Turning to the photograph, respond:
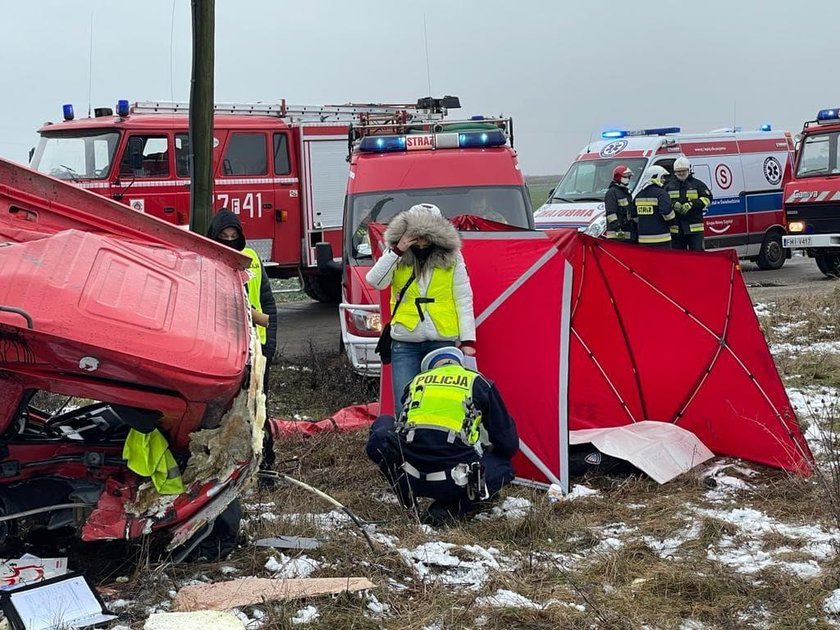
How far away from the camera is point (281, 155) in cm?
1273

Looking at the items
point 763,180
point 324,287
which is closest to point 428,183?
point 324,287

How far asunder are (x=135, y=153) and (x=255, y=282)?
631 centimetres

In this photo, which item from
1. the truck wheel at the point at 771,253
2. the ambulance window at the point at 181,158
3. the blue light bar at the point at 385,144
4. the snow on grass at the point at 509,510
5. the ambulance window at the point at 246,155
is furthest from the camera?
the truck wheel at the point at 771,253

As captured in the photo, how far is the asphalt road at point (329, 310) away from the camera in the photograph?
1150cm

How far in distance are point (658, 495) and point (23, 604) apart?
351 centimetres

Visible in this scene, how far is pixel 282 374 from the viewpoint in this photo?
9.64 metres

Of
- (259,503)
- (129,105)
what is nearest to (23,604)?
(259,503)

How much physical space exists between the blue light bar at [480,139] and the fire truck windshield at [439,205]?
0.48m

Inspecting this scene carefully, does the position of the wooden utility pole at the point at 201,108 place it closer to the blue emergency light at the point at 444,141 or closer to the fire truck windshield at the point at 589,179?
the blue emergency light at the point at 444,141

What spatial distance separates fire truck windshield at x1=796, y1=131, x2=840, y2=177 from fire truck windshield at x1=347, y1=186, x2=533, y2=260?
321 inches

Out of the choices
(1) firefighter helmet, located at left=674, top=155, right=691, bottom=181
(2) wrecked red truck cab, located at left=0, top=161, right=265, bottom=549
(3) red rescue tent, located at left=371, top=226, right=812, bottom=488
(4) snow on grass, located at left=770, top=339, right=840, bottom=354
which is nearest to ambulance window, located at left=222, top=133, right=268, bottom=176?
(1) firefighter helmet, located at left=674, top=155, right=691, bottom=181

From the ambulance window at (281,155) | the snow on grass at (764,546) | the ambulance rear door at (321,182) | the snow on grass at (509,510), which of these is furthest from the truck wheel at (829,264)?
the snow on grass at (509,510)

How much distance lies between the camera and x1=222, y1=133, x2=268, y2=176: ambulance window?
40.4 feet

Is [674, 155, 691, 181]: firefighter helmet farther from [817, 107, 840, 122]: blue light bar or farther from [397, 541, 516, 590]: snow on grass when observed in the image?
[397, 541, 516, 590]: snow on grass
